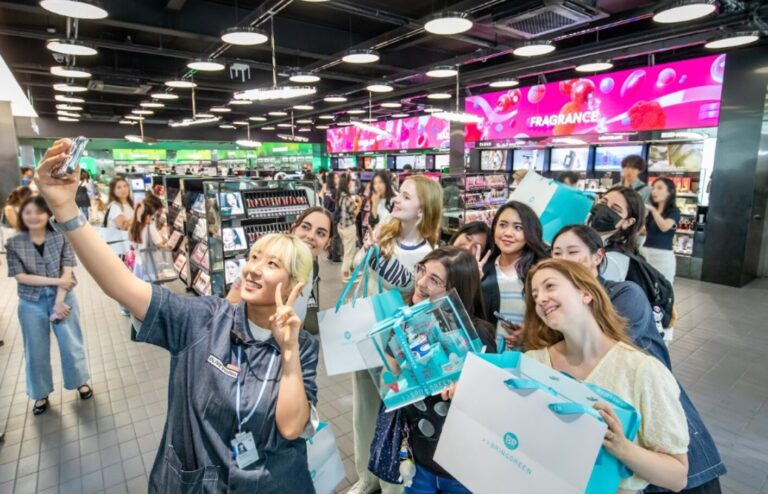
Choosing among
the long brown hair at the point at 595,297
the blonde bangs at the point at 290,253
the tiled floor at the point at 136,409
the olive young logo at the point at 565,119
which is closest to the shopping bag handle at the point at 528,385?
the long brown hair at the point at 595,297

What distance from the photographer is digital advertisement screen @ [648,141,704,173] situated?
789 cm

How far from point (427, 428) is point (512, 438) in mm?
563

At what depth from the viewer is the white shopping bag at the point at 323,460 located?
1.78 metres

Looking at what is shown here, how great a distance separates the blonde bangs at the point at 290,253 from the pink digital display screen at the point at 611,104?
884cm

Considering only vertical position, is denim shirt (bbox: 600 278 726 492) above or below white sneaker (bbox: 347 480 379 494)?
above

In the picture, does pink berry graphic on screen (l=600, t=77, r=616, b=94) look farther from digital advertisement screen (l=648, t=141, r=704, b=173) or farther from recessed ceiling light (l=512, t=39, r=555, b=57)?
recessed ceiling light (l=512, t=39, r=555, b=57)

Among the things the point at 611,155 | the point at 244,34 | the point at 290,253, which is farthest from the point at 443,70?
the point at 290,253

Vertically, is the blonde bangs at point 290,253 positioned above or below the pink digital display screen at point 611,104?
below

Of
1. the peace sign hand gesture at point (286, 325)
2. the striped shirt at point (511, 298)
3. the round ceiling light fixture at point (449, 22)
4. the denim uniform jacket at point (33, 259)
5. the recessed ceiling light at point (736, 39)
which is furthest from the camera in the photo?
the recessed ceiling light at point (736, 39)

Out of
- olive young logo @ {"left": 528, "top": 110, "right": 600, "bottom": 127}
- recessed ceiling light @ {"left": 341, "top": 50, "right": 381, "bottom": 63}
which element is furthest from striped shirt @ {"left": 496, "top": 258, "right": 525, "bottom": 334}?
olive young logo @ {"left": 528, "top": 110, "right": 600, "bottom": 127}

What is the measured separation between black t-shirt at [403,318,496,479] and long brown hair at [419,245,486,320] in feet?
1.49

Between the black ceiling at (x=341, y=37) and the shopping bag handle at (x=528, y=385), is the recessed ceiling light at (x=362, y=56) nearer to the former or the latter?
the black ceiling at (x=341, y=37)

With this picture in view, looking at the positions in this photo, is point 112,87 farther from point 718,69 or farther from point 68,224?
point 718,69

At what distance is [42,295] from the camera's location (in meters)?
3.51
